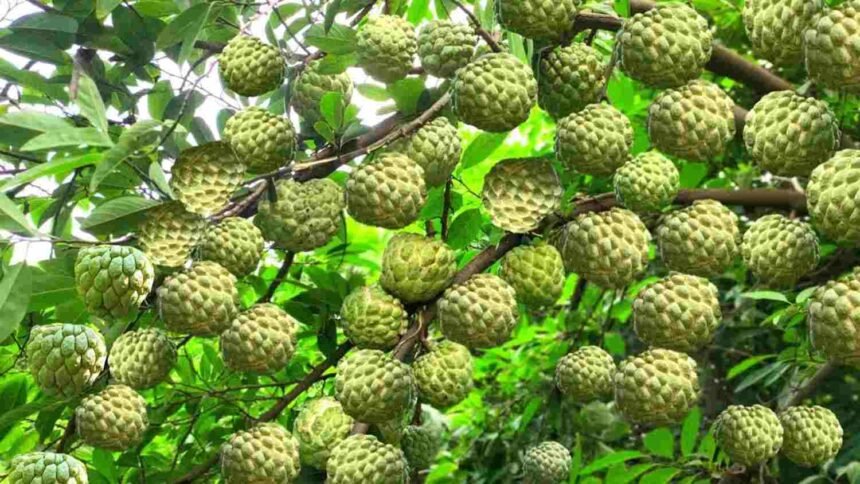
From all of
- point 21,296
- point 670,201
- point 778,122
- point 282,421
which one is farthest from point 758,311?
point 21,296

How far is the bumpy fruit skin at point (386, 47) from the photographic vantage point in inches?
59.0

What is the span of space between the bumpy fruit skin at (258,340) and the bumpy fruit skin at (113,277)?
6.4 inches

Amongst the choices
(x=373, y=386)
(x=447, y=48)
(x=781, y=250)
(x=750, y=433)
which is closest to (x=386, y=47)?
(x=447, y=48)

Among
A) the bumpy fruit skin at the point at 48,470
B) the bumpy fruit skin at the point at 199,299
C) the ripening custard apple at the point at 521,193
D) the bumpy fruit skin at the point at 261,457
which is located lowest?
the bumpy fruit skin at the point at 261,457

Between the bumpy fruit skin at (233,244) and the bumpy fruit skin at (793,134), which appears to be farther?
the bumpy fruit skin at (233,244)

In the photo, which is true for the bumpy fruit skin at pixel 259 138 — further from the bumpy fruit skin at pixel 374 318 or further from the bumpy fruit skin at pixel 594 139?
the bumpy fruit skin at pixel 594 139

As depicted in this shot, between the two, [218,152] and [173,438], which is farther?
[173,438]

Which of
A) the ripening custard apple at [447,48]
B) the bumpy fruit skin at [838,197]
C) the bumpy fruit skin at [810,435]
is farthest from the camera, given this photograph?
the bumpy fruit skin at [810,435]

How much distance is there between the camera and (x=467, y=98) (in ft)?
4.04

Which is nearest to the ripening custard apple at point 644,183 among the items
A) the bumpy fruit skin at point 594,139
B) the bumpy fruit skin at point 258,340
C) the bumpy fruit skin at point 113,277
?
the bumpy fruit skin at point 594,139

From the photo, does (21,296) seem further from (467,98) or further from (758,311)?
(758,311)

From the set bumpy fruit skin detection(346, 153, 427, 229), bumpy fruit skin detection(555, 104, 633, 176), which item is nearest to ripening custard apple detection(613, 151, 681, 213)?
bumpy fruit skin detection(555, 104, 633, 176)

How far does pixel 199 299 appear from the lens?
121 centimetres

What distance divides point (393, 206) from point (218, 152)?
0.74 feet
